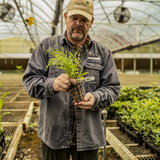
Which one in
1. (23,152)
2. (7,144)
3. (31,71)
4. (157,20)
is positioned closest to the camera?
(31,71)

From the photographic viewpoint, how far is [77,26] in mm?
1266

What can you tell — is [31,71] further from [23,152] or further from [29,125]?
[29,125]

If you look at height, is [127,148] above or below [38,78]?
below

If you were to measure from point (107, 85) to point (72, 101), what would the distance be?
12.8 inches

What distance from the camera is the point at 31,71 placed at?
124cm

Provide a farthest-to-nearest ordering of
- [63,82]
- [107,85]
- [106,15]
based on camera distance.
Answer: [106,15] → [107,85] → [63,82]

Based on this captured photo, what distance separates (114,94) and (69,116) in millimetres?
413

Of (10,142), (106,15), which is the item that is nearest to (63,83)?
(10,142)

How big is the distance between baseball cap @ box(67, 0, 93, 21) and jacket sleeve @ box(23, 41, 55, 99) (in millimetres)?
332

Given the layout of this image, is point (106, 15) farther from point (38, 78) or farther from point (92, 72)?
point (38, 78)

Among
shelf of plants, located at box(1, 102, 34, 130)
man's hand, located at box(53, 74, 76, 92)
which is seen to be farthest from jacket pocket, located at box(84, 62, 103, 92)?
shelf of plants, located at box(1, 102, 34, 130)

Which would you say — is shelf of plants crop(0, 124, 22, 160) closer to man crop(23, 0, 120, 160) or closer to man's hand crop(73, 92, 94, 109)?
man crop(23, 0, 120, 160)

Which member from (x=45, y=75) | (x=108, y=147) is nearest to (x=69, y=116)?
(x=45, y=75)

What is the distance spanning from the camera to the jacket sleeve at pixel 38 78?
1160 millimetres
